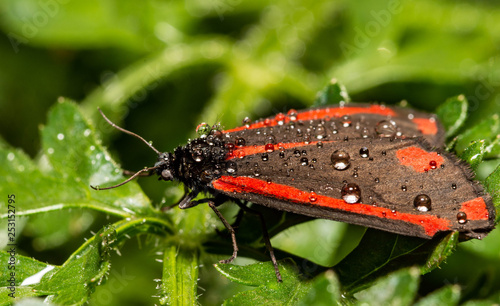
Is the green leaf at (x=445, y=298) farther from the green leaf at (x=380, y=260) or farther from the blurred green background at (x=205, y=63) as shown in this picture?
the blurred green background at (x=205, y=63)

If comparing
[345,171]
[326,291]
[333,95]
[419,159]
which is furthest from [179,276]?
[333,95]

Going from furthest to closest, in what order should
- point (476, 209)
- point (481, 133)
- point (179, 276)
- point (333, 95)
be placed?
point (333, 95)
point (481, 133)
point (179, 276)
point (476, 209)

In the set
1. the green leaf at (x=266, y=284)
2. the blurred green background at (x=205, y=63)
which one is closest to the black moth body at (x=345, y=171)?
the green leaf at (x=266, y=284)

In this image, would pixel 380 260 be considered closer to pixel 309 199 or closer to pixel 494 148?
pixel 309 199

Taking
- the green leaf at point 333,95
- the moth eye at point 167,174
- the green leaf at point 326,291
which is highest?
the green leaf at point 333,95

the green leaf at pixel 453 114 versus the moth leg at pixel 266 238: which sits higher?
the green leaf at pixel 453 114
